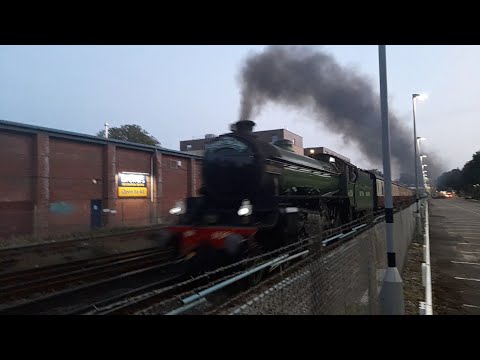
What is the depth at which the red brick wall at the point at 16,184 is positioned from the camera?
1741 centimetres

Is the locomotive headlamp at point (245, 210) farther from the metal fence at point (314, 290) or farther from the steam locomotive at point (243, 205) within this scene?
the metal fence at point (314, 290)

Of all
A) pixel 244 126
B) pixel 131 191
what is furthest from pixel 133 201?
pixel 244 126

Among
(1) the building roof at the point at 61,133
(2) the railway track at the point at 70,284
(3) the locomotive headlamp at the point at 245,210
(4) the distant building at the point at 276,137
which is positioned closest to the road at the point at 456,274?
(3) the locomotive headlamp at the point at 245,210

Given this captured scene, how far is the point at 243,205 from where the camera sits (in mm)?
8578

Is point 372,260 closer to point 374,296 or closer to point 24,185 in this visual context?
point 374,296

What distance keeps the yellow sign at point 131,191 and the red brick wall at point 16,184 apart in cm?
632
